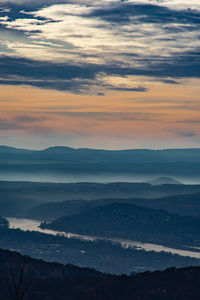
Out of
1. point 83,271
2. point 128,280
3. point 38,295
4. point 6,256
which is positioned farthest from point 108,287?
point 6,256

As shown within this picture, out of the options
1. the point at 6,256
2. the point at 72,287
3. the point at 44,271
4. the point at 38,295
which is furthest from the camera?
the point at 6,256

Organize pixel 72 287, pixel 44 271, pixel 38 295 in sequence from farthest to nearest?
pixel 44 271 < pixel 72 287 < pixel 38 295

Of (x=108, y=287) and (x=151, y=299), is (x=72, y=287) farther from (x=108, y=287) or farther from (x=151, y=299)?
(x=151, y=299)

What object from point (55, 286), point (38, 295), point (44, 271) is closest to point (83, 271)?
point (44, 271)

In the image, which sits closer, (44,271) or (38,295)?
(38,295)

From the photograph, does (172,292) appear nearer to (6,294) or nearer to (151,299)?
(151,299)

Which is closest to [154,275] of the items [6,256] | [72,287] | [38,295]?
[72,287]

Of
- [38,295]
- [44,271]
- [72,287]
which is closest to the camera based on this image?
[38,295]

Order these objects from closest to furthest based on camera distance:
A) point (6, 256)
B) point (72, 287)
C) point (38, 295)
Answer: point (38, 295), point (72, 287), point (6, 256)

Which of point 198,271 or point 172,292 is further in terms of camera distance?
point 198,271
